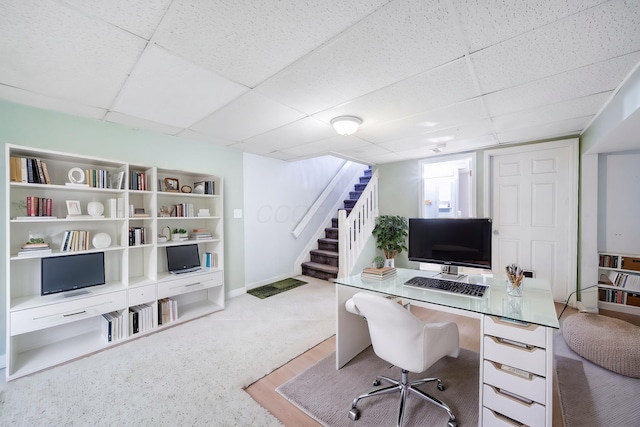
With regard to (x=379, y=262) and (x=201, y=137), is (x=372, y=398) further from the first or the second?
(x=201, y=137)

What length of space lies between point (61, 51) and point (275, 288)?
11.5 ft

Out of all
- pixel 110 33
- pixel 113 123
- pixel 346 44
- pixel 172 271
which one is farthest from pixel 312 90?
pixel 172 271

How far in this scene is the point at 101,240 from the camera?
8.09 feet

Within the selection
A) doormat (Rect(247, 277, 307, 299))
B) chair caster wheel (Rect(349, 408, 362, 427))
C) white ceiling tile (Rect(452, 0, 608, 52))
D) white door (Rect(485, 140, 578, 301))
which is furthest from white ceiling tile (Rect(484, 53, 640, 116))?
doormat (Rect(247, 277, 307, 299))

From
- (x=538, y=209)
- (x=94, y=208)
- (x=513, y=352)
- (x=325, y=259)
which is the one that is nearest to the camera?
(x=513, y=352)

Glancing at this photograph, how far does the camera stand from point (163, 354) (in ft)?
A: 7.47

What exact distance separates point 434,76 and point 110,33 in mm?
1991

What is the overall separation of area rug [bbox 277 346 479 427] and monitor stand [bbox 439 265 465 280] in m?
0.76

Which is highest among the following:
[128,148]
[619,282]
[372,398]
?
[128,148]

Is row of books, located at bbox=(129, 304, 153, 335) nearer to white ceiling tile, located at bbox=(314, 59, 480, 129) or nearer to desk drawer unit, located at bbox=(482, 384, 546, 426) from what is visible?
white ceiling tile, located at bbox=(314, 59, 480, 129)

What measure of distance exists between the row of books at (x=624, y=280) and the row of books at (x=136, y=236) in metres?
5.52

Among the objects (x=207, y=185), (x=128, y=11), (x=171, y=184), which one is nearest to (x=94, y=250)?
(x=171, y=184)

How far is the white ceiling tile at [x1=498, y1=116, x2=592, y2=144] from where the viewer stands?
278 cm

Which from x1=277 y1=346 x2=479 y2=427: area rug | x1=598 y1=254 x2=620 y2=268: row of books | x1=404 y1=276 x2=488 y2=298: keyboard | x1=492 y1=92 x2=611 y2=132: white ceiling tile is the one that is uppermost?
x1=492 y1=92 x2=611 y2=132: white ceiling tile
